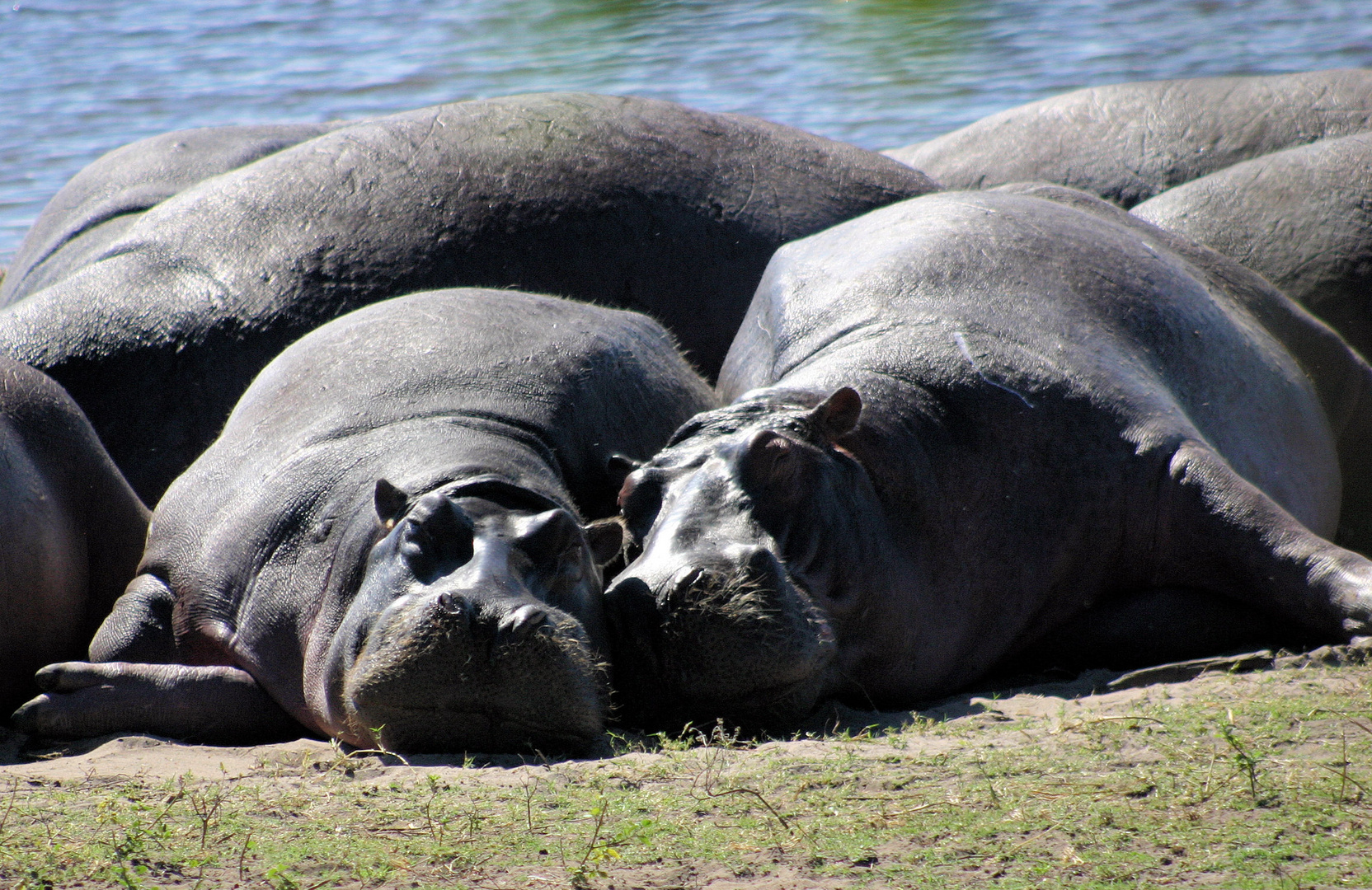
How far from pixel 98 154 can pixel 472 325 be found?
11624mm

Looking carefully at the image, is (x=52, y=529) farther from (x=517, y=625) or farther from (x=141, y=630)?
(x=517, y=625)

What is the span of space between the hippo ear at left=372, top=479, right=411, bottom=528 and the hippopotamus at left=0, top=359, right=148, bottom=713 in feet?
4.78

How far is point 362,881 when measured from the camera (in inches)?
111

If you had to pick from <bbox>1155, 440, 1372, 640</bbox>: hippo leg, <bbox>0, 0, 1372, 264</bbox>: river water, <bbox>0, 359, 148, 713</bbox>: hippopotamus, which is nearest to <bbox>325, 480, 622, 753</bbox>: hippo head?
<bbox>0, 359, 148, 713</bbox>: hippopotamus

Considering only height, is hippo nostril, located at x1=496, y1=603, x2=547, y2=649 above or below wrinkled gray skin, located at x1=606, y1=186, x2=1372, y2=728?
above

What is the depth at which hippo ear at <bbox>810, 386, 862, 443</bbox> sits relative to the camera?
179 inches

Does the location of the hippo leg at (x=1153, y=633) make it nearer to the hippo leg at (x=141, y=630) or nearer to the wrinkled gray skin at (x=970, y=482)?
the wrinkled gray skin at (x=970, y=482)

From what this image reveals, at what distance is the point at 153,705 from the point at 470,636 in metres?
1.27

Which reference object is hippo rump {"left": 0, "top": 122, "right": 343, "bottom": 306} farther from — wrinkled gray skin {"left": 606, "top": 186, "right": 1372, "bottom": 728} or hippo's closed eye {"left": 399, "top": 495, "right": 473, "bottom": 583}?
hippo's closed eye {"left": 399, "top": 495, "right": 473, "bottom": 583}

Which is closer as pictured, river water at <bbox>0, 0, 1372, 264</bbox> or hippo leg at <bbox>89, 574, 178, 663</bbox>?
hippo leg at <bbox>89, 574, 178, 663</bbox>

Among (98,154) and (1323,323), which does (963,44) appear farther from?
(98,154)

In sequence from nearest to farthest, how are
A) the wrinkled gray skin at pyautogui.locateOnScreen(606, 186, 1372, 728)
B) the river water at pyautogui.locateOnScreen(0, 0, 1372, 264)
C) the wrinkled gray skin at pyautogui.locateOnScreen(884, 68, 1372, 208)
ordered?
the wrinkled gray skin at pyautogui.locateOnScreen(606, 186, 1372, 728), the wrinkled gray skin at pyautogui.locateOnScreen(884, 68, 1372, 208), the river water at pyautogui.locateOnScreen(0, 0, 1372, 264)

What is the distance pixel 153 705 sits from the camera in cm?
440

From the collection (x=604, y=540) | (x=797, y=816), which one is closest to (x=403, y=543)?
(x=604, y=540)
